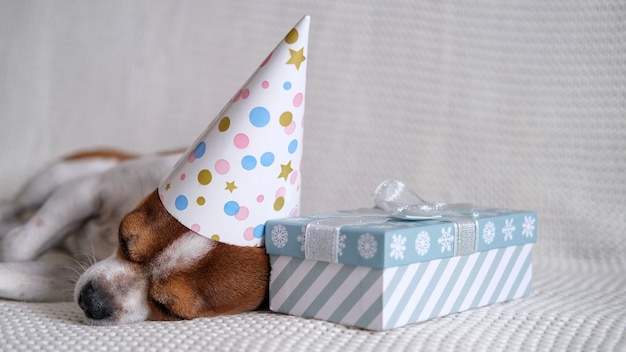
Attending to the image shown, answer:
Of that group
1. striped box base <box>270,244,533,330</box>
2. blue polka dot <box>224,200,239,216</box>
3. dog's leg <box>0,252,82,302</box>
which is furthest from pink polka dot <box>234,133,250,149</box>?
dog's leg <box>0,252,82,302</box>

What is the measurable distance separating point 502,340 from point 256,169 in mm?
561

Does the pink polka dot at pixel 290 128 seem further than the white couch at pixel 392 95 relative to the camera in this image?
No

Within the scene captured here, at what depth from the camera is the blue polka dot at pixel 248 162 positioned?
5.32 feet

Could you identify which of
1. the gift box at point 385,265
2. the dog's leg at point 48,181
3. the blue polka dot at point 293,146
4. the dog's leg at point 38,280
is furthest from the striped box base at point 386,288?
the dog's leg at point 48,181

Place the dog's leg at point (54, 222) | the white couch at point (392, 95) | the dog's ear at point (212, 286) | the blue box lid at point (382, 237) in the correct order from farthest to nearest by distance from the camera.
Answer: the white couch at point (392, 95)
the dog's leg at point (54, 222)
the dog's ear at point (212, 286)
the blue box lid at point (382, 237)

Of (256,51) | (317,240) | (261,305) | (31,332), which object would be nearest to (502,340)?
(317,240)

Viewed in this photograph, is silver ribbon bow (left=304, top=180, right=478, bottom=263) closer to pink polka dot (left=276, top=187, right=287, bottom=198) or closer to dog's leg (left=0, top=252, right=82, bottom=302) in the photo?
pink polka dot (left=276, top=187, right=287, bottom=198)

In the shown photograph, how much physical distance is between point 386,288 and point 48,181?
1.43 metres

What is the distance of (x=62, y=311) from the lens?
176 centimetres

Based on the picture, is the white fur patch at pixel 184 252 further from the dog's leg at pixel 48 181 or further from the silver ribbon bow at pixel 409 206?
the dog's leg at pixel 48 181

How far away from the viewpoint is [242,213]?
1.63 metres

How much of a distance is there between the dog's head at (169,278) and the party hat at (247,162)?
0.10 feet

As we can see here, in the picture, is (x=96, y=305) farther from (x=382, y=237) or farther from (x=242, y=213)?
(x=382, y=237)

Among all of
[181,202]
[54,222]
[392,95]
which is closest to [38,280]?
[54,222]
